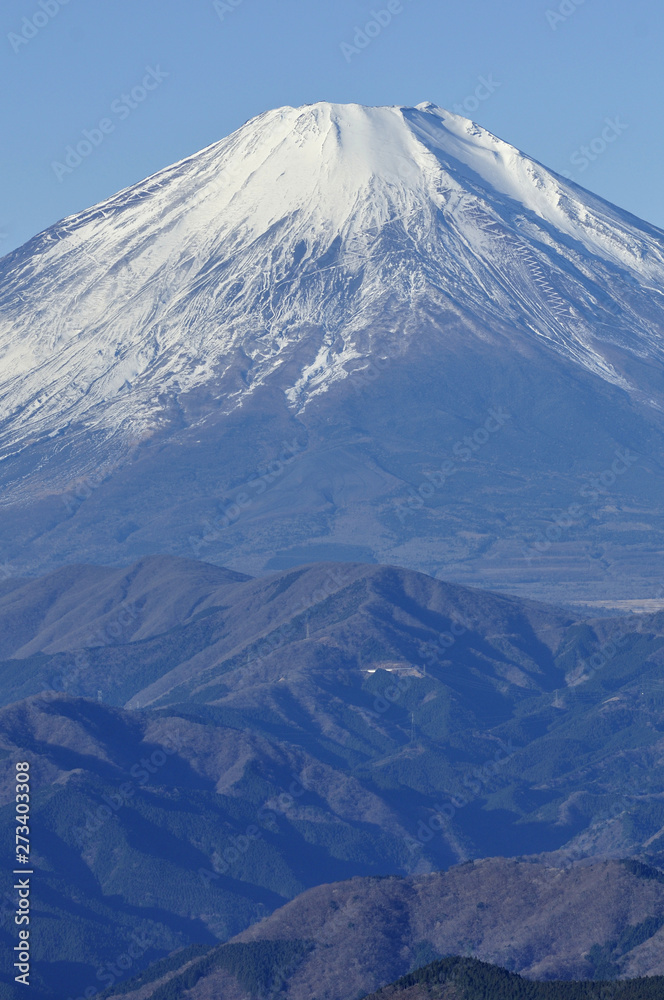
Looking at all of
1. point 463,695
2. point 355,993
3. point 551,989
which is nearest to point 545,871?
point 355,993

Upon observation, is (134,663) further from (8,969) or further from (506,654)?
(8,969)

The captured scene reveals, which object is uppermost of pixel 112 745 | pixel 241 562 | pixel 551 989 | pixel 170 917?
pixel 241 562

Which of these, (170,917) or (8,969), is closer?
(8,969)

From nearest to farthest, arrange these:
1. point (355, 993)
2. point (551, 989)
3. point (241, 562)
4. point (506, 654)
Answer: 1. point (551, 989)
2. point (355, 993)
3. point (506, 654)
4. point (241, 562)

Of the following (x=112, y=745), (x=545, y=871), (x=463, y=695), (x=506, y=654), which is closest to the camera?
(x=545, y=871)

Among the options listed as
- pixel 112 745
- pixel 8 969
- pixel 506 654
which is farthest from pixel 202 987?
pixel 506 654

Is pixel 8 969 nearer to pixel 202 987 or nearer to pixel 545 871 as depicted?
pixel 202 987

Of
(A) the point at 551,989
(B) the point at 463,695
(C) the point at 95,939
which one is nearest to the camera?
(A) the point at 551,989

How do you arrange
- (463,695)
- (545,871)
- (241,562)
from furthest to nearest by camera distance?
(241,562) → (463,695) → (545,871)

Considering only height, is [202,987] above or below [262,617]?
below
